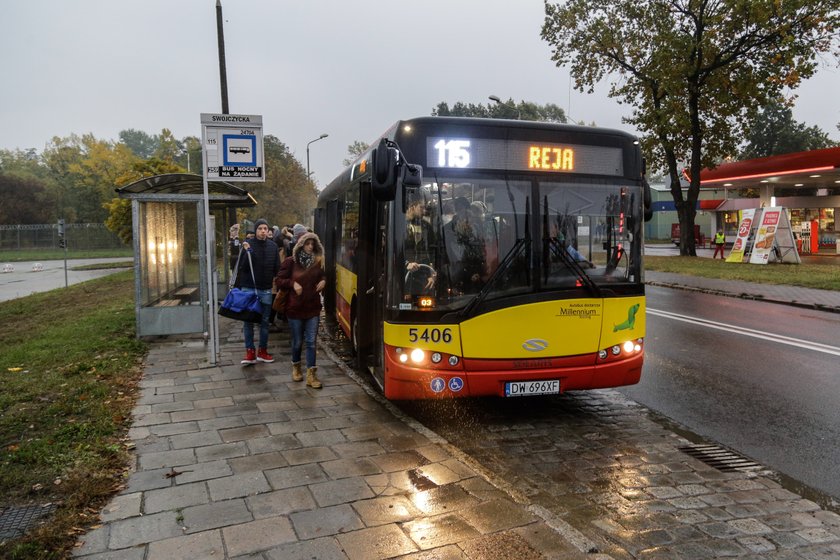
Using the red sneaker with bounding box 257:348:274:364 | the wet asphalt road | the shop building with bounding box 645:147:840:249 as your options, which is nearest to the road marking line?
the wet asphalt road

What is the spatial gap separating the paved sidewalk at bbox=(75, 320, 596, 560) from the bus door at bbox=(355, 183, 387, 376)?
69cm

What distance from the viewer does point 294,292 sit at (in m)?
7.13

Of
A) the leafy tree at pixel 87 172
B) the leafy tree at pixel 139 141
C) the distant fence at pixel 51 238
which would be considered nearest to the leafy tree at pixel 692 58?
the leafy tree at pixel 87 172

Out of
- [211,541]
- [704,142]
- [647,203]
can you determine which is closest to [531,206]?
[647,203]

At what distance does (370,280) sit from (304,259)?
872 millimetres

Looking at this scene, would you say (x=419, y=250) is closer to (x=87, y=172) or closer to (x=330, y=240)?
(x=330, y=240)

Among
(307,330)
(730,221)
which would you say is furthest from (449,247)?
(730,221)

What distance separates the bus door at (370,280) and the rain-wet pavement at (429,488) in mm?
585

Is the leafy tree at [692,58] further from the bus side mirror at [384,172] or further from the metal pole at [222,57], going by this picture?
the bus side mirror at [384,172]

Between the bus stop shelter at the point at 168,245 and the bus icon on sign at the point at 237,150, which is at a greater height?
the bus icon on sign at the point at 237,150

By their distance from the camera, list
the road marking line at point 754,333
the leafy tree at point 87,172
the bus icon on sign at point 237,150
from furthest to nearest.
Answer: the leafy tree at point 87,172, the road marking line at point 754,333, the bus icon on sign at point 237,150

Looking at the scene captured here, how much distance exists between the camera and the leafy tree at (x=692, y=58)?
24547 millimetres

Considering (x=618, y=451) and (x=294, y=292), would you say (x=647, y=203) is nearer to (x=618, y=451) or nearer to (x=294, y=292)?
(x=618, y=451)

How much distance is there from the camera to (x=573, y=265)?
18.9ft
